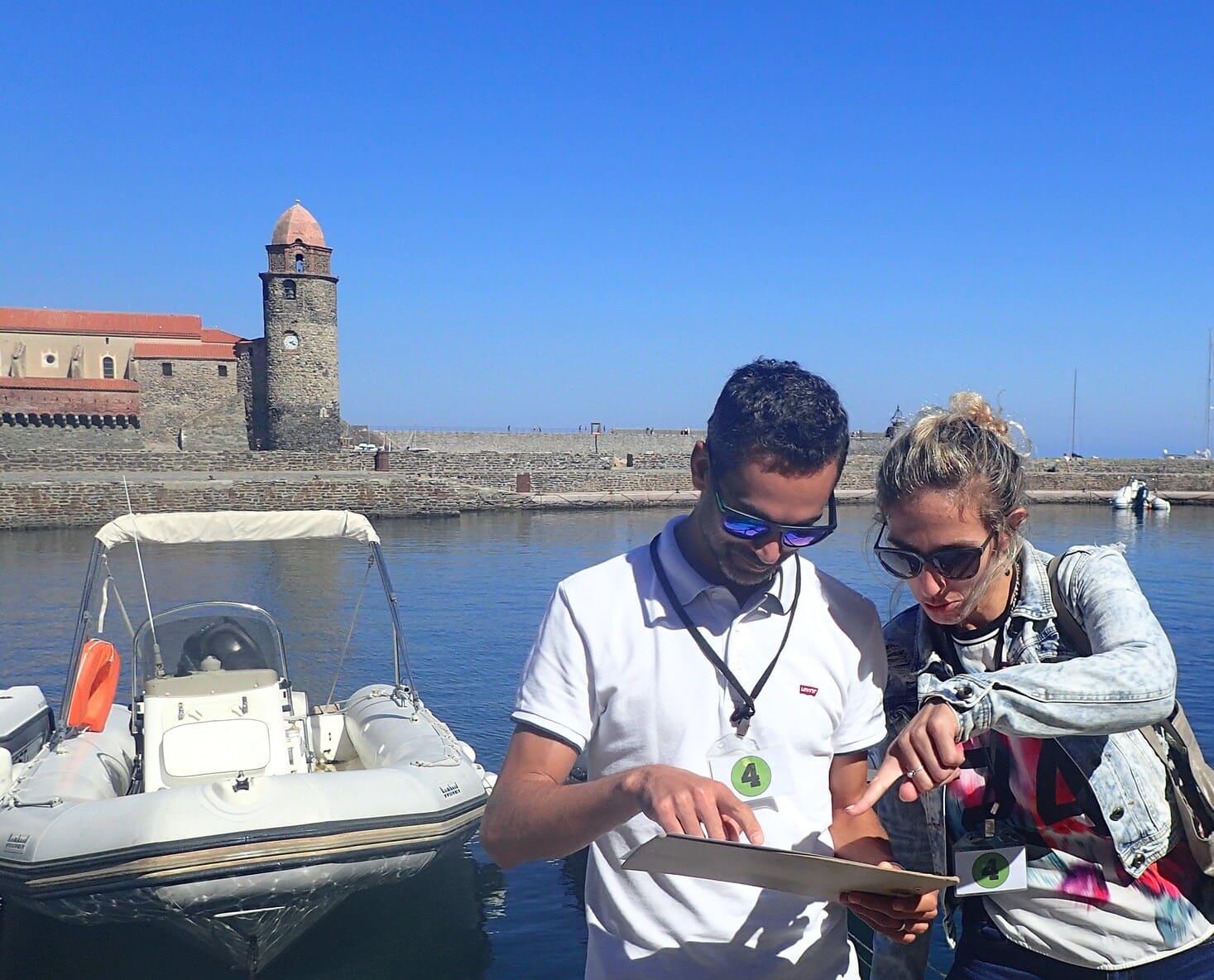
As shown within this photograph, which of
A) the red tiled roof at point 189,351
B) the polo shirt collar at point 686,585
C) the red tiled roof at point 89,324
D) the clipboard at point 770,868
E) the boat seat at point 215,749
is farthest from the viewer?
the red tiled roof at point 89,324

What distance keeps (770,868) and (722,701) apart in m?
0.30

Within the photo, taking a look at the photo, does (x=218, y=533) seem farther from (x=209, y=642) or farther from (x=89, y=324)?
(x=89, y=324)

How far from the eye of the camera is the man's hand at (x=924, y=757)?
156 cm

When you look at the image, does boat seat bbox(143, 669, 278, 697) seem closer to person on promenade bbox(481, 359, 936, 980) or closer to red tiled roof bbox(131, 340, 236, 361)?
person on promenade bbox(481, 359, 936, 980)

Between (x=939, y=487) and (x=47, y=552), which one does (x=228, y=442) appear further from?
(x=939, y=487)

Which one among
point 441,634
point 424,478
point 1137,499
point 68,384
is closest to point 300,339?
point 68,384

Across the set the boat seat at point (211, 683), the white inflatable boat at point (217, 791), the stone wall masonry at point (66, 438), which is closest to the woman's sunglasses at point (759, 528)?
the white inflatable boat at point (217, 791)

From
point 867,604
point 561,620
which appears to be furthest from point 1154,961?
point 561,620

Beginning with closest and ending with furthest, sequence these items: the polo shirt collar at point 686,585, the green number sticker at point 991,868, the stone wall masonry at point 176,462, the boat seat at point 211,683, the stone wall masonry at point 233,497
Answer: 1. the polo shirt collar at point 686,585
2. the green number sticker at point 991,868
3. the boat seat at point 211,683
4. the stone wall masonry at point 233,497
5. the stone wall masonry at point 176,462

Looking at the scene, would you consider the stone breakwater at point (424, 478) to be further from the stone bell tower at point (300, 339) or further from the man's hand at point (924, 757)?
the man's hand at point (924, 757)

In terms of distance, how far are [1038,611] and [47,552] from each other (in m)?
Result: 25.7

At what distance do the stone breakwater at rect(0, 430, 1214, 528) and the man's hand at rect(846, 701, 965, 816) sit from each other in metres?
29.4

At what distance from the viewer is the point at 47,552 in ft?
77.8

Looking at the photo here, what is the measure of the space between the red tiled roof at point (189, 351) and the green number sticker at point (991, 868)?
150 feet
